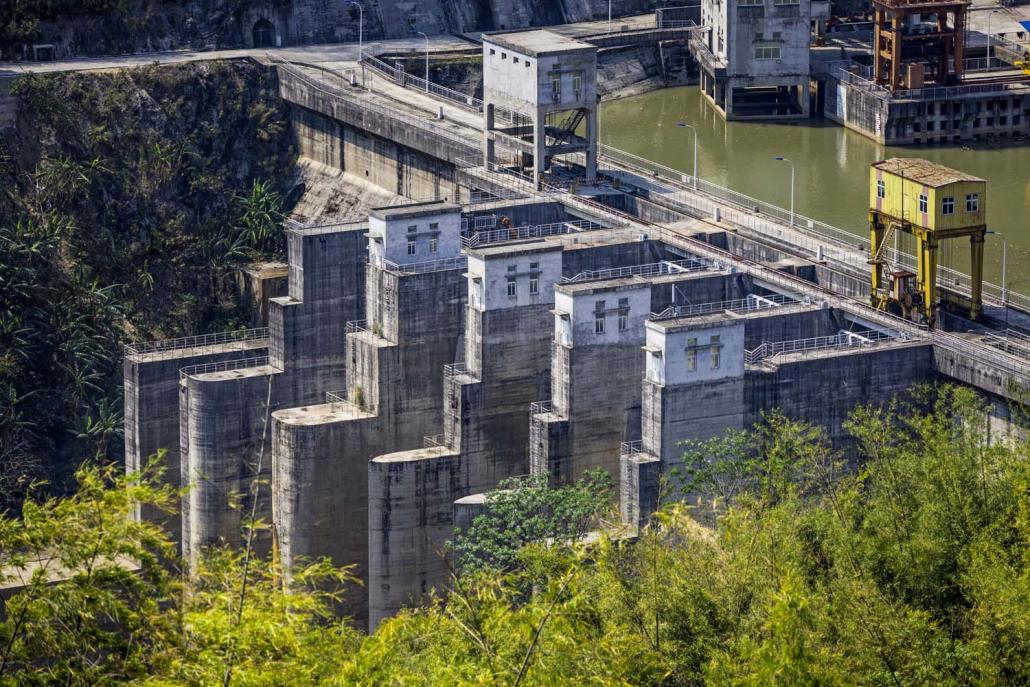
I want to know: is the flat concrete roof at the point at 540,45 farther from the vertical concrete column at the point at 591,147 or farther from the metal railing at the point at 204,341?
the metal railing at the point at 204,341

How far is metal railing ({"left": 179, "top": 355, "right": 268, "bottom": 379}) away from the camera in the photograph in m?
89.6

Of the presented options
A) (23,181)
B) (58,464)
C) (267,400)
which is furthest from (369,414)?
(23,181)

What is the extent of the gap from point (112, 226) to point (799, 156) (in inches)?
1482

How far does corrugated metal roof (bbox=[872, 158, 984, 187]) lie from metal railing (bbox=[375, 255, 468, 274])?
55.4ft

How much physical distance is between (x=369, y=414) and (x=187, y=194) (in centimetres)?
3694

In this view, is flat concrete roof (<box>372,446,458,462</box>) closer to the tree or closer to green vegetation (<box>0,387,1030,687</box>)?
the tree

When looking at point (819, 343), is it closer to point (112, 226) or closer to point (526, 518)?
point (526, 518)

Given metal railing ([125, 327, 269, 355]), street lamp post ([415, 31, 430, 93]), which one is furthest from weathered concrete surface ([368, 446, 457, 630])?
street lamp post ([415, 31, 430, 93])

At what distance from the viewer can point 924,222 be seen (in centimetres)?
7531

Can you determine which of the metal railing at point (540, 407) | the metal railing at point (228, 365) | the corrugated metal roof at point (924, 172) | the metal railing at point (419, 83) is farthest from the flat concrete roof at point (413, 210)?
the metal railing at point (419, 83)

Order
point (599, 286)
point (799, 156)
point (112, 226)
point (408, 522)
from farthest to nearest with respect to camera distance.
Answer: point (799, 156)
point (112, 226)
point (408, 522)
point (599, 286)

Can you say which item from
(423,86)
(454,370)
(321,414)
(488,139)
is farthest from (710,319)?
(423,86)

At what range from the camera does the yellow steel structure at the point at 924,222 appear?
74.9m

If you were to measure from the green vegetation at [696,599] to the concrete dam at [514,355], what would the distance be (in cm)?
279
